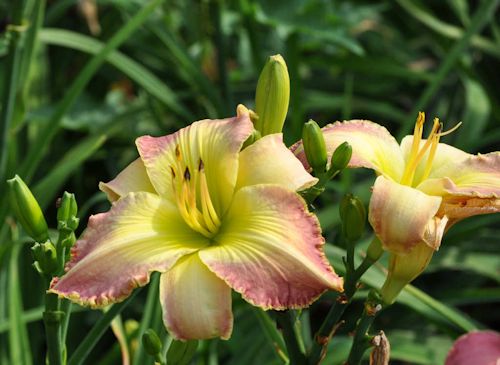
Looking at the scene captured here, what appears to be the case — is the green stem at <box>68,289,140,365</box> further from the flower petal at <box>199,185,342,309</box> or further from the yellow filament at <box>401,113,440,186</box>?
the yellow filament at <box>401,113,440,186</box>

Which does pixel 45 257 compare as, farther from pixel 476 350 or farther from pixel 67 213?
pixel 476 350

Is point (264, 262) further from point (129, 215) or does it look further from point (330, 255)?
point (330, 255)

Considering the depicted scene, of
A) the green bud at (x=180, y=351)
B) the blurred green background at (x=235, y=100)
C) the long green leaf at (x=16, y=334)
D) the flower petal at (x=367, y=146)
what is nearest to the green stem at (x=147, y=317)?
the blurred green background at (x=235, y=100)

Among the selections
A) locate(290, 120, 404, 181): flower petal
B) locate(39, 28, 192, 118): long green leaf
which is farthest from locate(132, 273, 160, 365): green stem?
locate(39, 28, 192, 118): long green leaf

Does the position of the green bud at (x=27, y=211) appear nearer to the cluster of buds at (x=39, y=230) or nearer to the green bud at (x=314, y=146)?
the cluster of buds at (x=39, y=230)

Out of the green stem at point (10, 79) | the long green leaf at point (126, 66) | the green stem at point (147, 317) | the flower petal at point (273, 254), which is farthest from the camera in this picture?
the long green leaf at point (126, 66)

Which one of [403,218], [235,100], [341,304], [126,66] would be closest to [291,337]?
[341,304]
